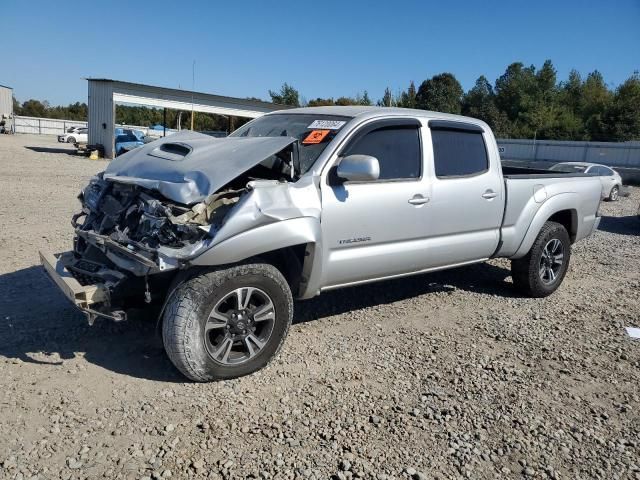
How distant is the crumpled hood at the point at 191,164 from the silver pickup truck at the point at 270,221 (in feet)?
0.04

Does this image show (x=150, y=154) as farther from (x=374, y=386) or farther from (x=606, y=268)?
(x=606, y=268)

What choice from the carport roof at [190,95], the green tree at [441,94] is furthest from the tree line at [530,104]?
the carport roof at [190,95]

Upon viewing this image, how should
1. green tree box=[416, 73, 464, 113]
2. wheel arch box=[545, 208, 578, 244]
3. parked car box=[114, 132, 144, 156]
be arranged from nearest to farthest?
wheel arch box=[545, 208, 578, 244], parked car box=[114, 132, 144, 156], green tree box=[416, 73, 464, 113]

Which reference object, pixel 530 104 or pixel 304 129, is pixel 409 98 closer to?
pixel 530 104

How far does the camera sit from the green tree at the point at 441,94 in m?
56.1

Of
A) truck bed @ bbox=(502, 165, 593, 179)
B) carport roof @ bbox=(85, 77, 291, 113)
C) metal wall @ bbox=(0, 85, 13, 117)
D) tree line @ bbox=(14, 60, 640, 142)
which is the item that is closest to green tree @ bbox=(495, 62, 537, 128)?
tree line @ bbox=(14, 60, 640, 142)

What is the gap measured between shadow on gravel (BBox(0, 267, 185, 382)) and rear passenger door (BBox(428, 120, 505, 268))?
2541 millimetres

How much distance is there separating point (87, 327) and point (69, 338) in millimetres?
223

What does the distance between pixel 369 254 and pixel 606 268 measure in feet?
16.6

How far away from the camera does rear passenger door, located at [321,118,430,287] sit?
13.2 ft

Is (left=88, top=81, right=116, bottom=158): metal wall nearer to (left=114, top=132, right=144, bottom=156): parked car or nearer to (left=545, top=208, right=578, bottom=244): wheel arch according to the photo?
(left=114, top=132, right=144, bottom=156): parked car

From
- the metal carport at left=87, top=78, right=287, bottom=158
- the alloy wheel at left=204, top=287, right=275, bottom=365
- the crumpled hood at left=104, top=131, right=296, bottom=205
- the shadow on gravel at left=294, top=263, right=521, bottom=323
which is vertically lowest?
the shadow on gravel at left=294, top=263, right=521, bottom=323

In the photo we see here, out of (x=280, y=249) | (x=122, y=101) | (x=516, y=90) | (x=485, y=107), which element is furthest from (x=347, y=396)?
(x=516, y=90)

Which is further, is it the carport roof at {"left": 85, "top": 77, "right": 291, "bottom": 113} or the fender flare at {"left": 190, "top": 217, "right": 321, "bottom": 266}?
the carport roof at {"left": 85, "top": 77, "right": 291, "bottom": 113}
